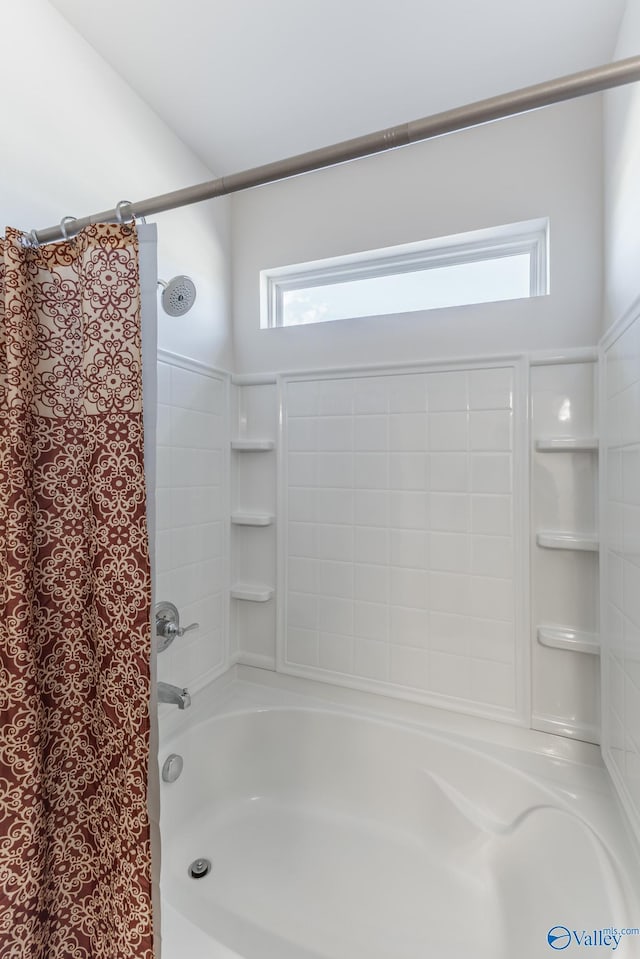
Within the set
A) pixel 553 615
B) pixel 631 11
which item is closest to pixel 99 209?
pixel 631 11

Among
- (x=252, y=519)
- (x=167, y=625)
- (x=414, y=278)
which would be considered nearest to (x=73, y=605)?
(x=167, y=625)

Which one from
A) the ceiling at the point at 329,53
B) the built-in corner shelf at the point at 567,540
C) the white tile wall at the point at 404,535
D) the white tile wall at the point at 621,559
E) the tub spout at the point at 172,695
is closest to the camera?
the white tile wall at the point at 621,559

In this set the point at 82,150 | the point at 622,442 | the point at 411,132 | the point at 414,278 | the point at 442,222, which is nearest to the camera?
the point at 411,132

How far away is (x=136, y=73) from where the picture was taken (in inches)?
52.0

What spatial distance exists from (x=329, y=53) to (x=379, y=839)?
7.81 ft

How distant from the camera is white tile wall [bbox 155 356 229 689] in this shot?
1470 mm

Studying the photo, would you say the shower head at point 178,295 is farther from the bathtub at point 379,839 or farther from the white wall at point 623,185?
the bathtub at point 379,839

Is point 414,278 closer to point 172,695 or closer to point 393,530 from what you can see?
point 393,530

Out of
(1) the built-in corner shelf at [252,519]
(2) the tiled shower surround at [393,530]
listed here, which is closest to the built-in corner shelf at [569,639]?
(2) the tiled shower surround at [393,530]

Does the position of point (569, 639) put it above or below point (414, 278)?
below

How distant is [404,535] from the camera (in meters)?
1.58

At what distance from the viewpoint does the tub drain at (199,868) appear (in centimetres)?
133

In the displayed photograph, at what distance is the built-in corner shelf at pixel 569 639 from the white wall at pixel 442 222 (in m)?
0.90

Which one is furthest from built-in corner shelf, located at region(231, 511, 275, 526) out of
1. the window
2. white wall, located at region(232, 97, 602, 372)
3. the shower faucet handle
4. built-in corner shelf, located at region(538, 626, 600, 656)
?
built-in corner shelf, located at region(538, 626, 600, 656)
